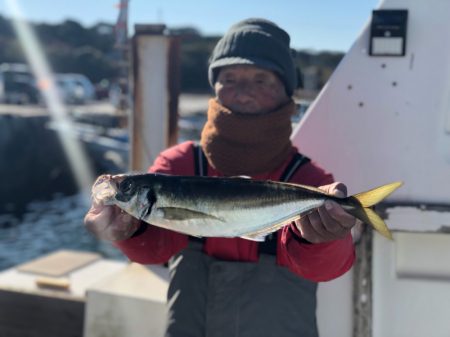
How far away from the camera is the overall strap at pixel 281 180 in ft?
9.96

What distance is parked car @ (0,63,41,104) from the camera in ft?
124

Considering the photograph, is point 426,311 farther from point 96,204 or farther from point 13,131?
point 13,131

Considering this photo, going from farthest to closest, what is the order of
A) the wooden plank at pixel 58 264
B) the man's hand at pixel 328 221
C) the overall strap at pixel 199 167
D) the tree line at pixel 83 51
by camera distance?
the tree line at pixel 83 51
the wooden plank at pixel 58 264
the overall strap at pixel 199 167
the man's hand at pixel 328 221

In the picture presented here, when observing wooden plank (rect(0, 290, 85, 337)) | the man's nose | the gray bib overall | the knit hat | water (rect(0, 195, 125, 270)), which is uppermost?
the knit hat

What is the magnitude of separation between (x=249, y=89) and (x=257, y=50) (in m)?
0.24

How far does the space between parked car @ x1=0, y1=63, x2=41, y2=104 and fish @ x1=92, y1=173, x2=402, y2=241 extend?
127 feet

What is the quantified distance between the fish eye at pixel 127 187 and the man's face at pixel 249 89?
1.10 metres

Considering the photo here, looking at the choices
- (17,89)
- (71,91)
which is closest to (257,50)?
(17,89)

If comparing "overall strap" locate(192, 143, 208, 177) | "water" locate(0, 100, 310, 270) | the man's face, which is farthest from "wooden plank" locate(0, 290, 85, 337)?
"water" locate(0, 100, 310, 270)

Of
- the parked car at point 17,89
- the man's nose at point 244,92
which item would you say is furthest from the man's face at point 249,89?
the parked car at point 17,89

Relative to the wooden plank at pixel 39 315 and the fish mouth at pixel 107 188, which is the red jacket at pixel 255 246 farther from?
the wooden plank at pixel 39 315

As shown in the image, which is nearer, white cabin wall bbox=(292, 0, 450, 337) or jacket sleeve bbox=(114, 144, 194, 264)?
jacket sleeve bbox=(114, 144, 194, 264)

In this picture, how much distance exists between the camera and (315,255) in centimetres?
262

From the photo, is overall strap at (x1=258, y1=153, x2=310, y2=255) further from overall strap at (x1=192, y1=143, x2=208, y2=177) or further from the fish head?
the fish head
